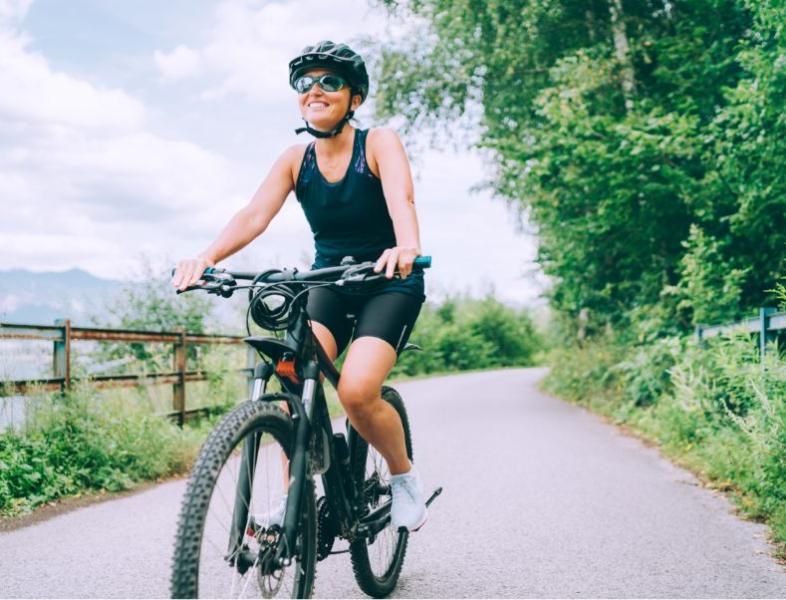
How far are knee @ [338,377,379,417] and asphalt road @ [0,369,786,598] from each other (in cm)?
→ 109

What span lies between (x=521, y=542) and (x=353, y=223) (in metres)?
2.46

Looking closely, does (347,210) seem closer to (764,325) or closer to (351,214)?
(351,214)

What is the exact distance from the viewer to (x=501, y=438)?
10.5 m

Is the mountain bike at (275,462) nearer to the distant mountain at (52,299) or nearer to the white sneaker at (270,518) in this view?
the white sneaker at (270,518)

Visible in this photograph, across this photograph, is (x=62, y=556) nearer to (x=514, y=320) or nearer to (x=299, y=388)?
(x=299, y=388)

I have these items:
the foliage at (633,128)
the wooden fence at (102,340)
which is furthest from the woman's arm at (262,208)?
the foliage at (633,128)

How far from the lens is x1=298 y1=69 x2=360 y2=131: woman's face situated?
135 inches

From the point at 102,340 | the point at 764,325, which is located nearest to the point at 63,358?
the point at 102,340

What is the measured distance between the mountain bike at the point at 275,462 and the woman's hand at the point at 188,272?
0.04m

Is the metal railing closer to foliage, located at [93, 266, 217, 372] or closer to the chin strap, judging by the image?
the chin strap

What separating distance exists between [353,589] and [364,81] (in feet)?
7.90

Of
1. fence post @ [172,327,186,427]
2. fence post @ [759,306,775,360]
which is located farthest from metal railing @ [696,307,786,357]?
fence post @ [172,327,186,427]

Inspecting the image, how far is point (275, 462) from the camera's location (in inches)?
118

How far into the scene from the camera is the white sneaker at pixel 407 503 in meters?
3.61
